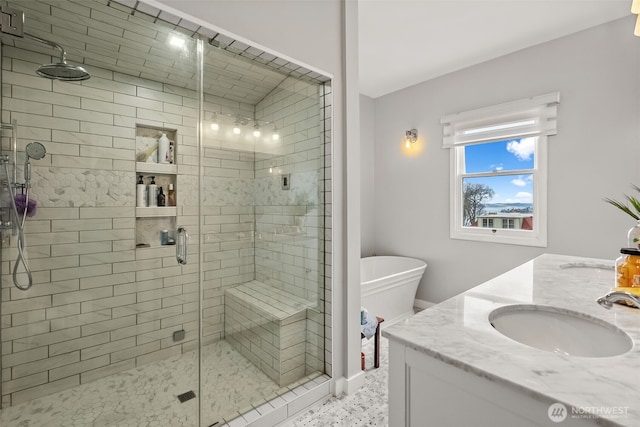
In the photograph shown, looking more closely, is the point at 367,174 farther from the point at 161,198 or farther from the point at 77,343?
the point at 77,343

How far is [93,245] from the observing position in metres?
1.54

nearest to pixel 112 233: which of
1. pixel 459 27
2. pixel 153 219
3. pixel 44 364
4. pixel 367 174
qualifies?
pixel 153 219

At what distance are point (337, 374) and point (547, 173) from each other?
8.30 ft

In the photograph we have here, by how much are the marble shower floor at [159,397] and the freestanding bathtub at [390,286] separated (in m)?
1.21

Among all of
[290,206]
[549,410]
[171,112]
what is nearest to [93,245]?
[171,112]

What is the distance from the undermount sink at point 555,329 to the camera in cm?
93

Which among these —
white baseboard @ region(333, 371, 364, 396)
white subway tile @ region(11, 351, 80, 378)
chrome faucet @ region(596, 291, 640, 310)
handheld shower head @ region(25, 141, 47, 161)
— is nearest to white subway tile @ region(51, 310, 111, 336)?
white subway tile @ region(11, 351, 80, 378)

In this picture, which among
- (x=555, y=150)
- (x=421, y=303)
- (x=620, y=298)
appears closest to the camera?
(x=620, y=298)

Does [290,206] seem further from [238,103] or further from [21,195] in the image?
[21,195]

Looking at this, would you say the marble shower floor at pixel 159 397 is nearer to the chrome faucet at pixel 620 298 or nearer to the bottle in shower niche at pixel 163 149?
the bottle in shower niche at pixel 163 149

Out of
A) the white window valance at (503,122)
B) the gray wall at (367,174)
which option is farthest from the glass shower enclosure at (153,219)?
the gray wall at (367,174)

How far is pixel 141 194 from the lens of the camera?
5.36 feet

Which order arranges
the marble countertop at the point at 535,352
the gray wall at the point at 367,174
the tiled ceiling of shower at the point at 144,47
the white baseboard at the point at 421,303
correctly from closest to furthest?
1. the marble countertop at the point at 535,352
2. the tiled ceiling of shower at the point at 144,47
3. the white baseboard at the point at 421,303
4. the gray wall at the point at 367,174

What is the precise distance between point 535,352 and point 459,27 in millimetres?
2679
